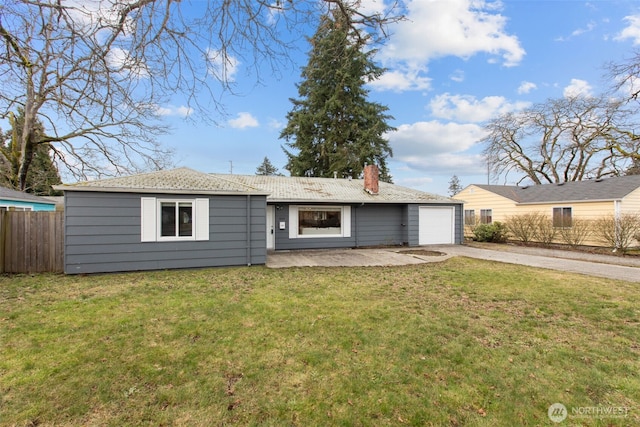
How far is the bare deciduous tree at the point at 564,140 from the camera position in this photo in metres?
20.3

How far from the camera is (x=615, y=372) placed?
2963 mm

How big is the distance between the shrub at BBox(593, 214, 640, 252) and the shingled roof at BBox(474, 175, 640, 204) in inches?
77.2

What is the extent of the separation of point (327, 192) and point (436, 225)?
554cm

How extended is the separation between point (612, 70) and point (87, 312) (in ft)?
69.7

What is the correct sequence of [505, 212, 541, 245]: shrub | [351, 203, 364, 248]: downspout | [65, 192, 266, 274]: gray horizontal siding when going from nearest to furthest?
[65, 192, 266, 274]: gray horizontal siding
[351, 203, 364, 248]: downspout
[505, 212, 541, 245]: shrub

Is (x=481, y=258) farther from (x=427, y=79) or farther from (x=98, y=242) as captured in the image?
(x=98, y=242)

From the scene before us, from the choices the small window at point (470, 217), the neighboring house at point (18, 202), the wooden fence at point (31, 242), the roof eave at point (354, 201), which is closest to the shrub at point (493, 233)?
the roof eave at point (354, 201)

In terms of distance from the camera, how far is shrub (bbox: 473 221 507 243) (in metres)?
15.4

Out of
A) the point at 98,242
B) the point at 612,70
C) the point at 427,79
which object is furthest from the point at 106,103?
the point at 612,70

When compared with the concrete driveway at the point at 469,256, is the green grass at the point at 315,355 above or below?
below

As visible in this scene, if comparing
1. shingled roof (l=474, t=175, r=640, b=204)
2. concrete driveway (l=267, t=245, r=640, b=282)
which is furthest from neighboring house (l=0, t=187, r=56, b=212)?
shingled roof (l=474, t=175, r=640, b=204)

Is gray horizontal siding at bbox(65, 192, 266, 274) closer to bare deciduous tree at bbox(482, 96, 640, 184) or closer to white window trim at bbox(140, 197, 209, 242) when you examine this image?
white window trim at bbox(140, 197, 209, 242)

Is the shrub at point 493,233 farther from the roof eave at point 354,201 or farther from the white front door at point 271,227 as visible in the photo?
the white front door at point 271,227

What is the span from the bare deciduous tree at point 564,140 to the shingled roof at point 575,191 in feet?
20.0
